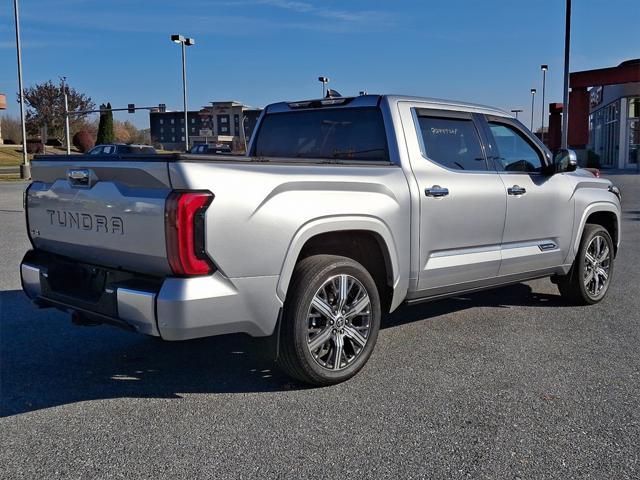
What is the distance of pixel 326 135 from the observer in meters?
5.46

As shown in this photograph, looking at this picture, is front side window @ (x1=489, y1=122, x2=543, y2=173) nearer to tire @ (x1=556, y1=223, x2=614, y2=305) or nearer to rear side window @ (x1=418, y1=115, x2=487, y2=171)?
rear side window @ (x1=418, y1=115, x2=487, y2=171)

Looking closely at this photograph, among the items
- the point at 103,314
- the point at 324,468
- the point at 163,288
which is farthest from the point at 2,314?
the point at 324,468

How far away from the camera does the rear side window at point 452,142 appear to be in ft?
16.6

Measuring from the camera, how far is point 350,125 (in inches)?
208

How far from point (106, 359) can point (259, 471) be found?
219 centimetres

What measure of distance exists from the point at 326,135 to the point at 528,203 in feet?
6.08

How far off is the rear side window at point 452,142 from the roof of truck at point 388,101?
4.6 inches

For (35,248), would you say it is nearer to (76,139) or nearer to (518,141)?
(518,141)

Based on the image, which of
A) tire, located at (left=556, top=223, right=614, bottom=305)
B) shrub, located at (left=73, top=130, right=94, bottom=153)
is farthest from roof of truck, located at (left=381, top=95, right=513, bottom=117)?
shrub, located at (left=73, top=130, right=94, bottom=153)

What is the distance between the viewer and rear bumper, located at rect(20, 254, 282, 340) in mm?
3496

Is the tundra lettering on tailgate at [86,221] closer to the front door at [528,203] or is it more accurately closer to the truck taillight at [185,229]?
the truck taillight at [185,229]

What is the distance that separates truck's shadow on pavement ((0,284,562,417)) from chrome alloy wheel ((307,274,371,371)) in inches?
12.2

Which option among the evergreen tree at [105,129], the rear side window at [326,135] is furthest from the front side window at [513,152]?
the evergreen tree at [105,129]

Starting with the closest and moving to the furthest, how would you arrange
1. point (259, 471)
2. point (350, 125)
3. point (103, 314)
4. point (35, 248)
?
1. point (259, 471)
2. point (103, 314)
3. point (35, 248)
4. point (350, 125)
